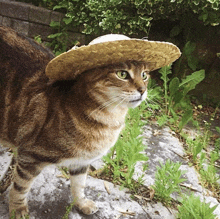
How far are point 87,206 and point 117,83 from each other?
3.59 feet

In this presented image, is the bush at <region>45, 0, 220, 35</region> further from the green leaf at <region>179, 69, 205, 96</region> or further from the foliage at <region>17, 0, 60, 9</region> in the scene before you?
the green leaf at <region>179, 69, 205, 96</region>

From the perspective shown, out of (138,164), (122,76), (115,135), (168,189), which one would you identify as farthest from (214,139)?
(122,76)

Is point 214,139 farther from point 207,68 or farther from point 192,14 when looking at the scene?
point 192,14

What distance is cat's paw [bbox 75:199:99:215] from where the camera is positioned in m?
2.05

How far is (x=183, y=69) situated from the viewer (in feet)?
14.7

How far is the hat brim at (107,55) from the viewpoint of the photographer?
1.32 metres

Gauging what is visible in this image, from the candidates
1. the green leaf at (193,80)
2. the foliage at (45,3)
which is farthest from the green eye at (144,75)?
the foliage at (45,3)

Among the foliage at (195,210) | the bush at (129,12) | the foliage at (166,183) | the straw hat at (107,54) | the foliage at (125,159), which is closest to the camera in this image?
the straw hat at (107,54)

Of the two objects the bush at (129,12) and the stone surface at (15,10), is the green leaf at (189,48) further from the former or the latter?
the stone surface at (15,10)

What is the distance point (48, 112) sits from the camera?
5.54ft

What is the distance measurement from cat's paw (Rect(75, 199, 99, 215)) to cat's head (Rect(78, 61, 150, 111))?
936 millimetres

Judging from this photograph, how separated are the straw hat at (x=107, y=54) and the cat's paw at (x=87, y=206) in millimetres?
1045

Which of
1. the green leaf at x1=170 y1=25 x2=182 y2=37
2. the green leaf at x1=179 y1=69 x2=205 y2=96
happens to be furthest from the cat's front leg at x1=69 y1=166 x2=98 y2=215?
the green leaf at x1=170 y1=25 x2=182 y2=37

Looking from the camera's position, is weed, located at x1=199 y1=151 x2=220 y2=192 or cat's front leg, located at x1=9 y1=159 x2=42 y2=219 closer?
cat's front leg, located at x1=9 y1=159 x2=42 y2=219
